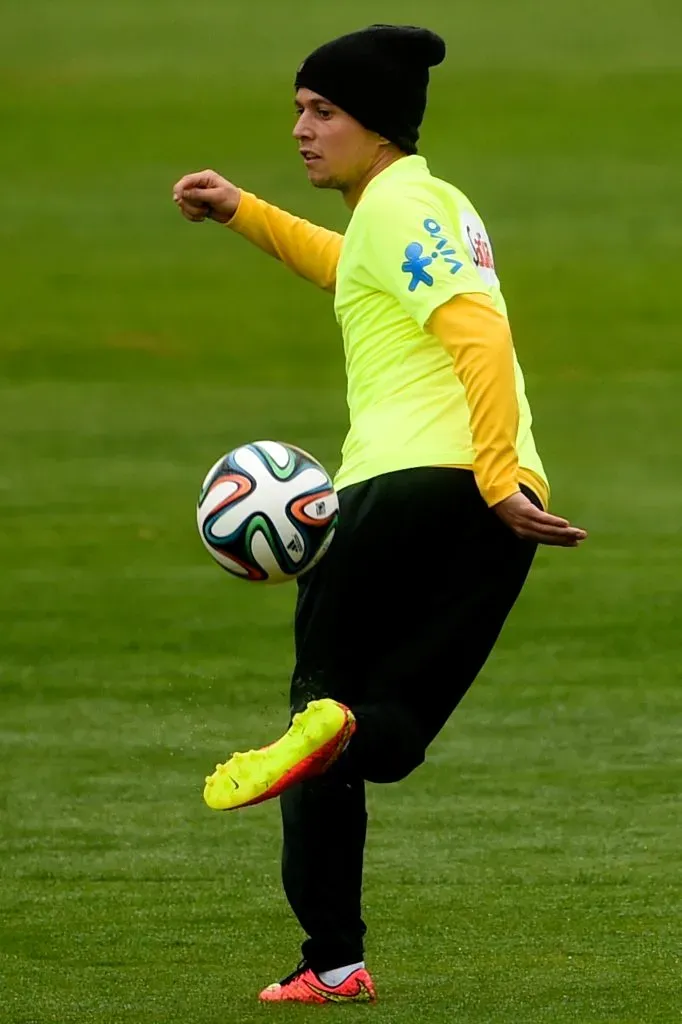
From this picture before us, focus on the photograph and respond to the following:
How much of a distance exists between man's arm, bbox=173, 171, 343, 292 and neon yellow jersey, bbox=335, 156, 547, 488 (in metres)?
0.61

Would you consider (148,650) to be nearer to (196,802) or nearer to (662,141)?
(196,802)

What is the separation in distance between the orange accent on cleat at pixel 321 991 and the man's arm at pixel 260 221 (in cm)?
165

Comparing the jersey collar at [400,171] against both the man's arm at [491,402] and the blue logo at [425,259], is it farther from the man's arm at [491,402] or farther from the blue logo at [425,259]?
the man's arm at [491,402]

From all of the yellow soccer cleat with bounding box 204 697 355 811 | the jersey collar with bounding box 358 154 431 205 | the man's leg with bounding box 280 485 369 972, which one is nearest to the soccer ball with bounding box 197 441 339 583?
the man's leg with bounding box 280 485 369 972

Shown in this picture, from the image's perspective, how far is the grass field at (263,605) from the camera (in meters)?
5.69

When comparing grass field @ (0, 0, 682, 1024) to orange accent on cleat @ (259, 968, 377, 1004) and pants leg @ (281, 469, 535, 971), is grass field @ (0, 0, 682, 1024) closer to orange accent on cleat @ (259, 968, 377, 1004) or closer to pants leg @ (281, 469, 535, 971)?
orange accent on cleat @ (259, 968, 377, 1004)

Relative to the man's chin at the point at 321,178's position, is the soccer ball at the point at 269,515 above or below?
below

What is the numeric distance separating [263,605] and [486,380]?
227 inches

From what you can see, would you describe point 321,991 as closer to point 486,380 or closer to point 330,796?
point 330,796

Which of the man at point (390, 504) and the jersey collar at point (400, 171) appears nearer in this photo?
the man at point (390, 504)

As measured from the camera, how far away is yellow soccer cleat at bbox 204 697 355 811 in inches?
190

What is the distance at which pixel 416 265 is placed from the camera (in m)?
4.85

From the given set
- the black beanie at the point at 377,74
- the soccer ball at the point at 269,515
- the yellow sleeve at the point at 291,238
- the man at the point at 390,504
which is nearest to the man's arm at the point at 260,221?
the yellow sleeve at the point at 291,238

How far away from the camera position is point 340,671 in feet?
16.6
